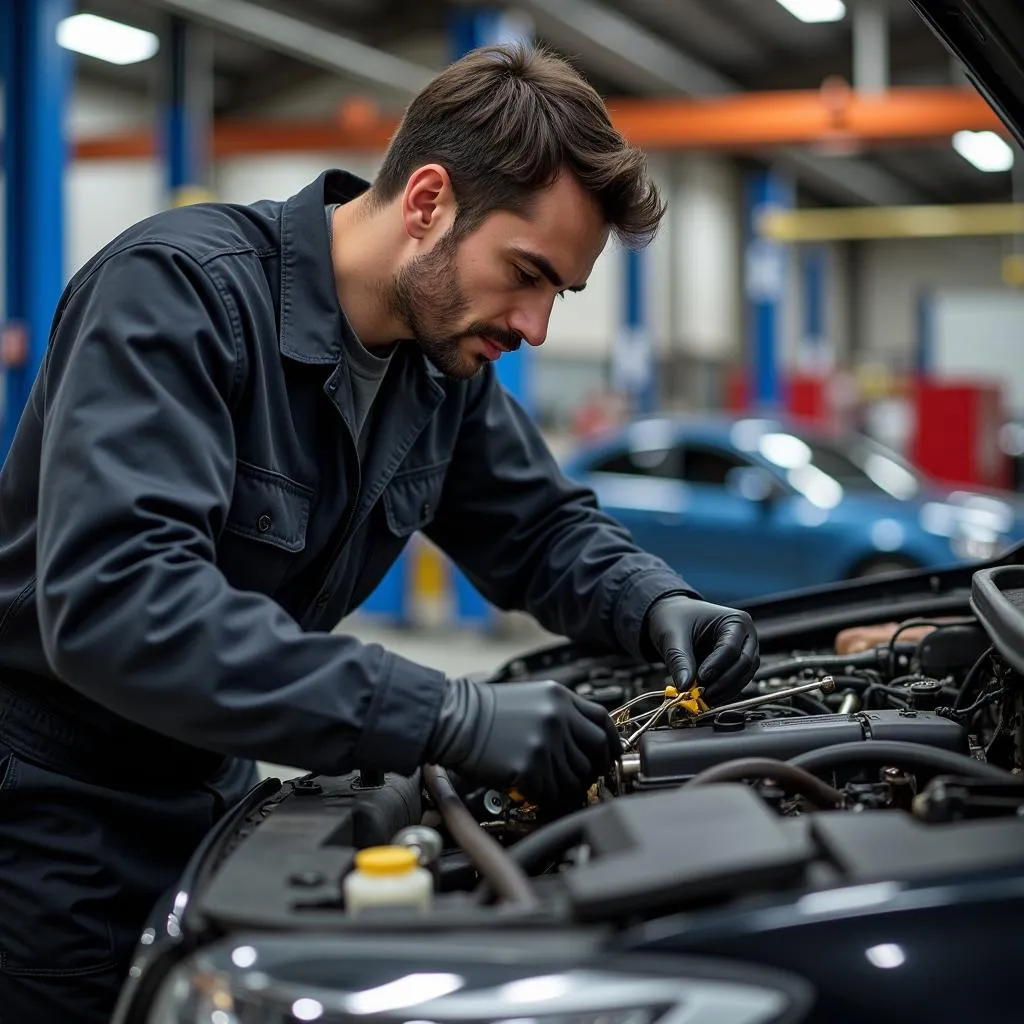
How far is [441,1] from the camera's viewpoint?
36.1 ft

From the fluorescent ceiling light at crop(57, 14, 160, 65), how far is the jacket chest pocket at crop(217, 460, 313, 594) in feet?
30.2

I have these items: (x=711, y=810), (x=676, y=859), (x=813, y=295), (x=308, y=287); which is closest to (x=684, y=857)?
(x=676, y=859)

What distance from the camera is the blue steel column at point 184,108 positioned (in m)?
9.04

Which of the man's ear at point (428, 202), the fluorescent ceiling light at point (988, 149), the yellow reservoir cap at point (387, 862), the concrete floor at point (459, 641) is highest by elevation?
the fluorescent ceiling light at point (988, 149)

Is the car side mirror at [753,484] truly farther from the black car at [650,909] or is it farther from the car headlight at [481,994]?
the car headlight at [481,994]

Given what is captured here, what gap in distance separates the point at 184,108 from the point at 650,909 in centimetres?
906

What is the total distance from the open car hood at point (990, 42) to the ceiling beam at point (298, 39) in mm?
6915

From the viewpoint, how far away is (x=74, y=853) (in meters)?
1.56

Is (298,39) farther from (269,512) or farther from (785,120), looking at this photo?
(269,512)

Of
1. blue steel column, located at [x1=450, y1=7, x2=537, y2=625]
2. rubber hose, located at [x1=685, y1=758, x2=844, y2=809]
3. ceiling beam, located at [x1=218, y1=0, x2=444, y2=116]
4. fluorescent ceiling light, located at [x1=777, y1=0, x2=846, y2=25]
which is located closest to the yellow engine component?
rubber hose, located at [x1=685, y1=758, x2=844, y2=809]

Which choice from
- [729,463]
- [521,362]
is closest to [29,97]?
[521,362]

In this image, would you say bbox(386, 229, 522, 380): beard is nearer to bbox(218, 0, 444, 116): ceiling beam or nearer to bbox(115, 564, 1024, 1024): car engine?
bbox(115, 564, 1024, 1024): car engine

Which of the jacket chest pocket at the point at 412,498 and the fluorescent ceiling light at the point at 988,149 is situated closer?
the jacket chest pocket at the point at 412,498

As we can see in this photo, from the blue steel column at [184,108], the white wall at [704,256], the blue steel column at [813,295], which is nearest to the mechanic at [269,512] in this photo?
the blue steel column at [184,108]
